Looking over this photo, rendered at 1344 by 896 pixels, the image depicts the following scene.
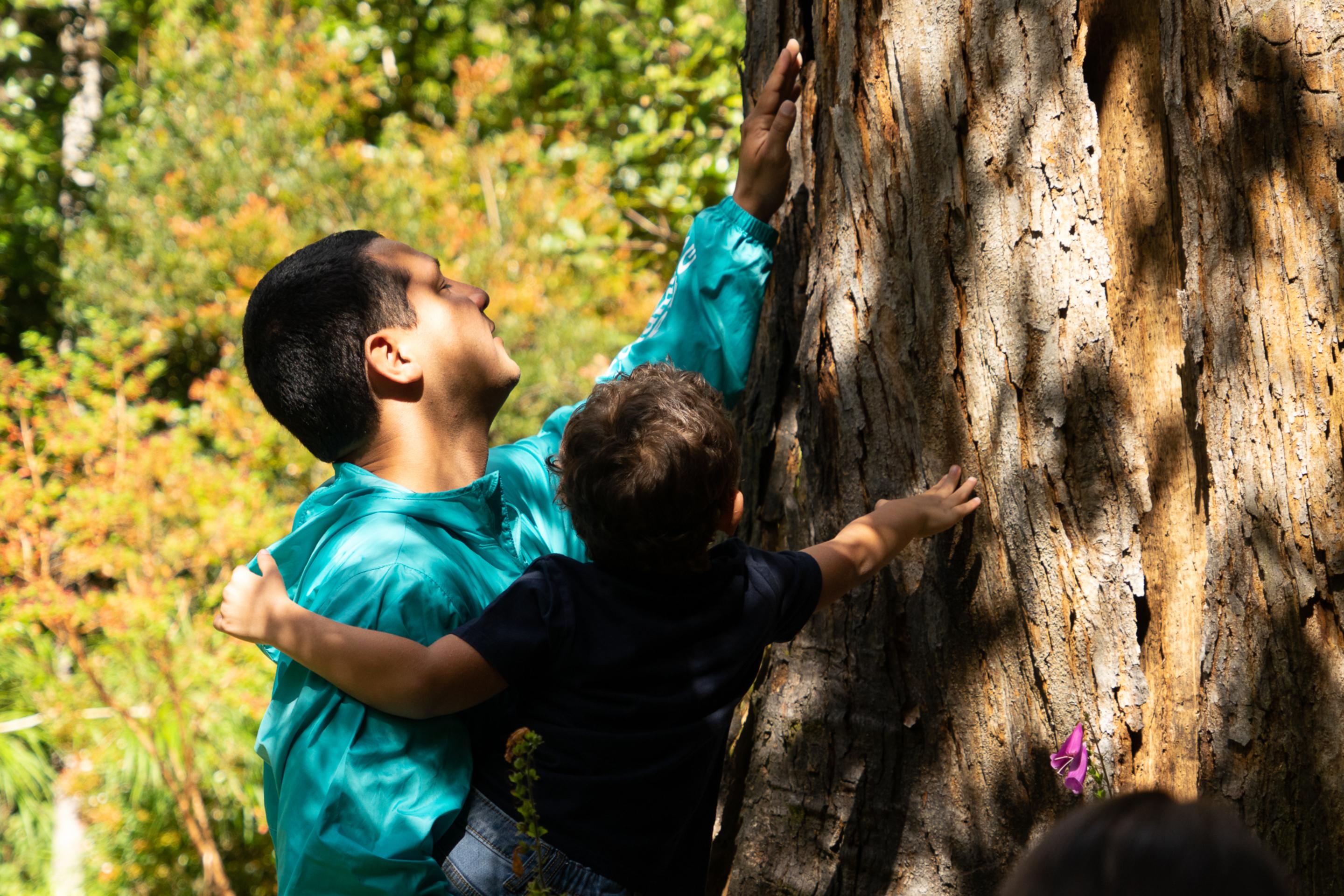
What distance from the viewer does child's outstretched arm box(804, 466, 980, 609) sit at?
5.67ft

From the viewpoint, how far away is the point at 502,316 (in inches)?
292

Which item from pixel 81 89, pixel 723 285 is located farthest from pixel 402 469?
pixel 81 89

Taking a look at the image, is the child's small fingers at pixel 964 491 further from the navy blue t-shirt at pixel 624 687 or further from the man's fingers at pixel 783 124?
the man's fingers at pixel 783 124

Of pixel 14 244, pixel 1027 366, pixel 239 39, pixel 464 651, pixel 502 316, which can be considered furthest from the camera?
pixel 14 244

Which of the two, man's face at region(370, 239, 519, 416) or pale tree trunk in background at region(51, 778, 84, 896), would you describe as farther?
pale tree trunk in background at region(51, 778, 84, 896)

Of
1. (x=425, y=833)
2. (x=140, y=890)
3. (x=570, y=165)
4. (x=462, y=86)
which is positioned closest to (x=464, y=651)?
(x=425, y=833)

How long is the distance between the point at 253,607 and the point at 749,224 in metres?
1.18

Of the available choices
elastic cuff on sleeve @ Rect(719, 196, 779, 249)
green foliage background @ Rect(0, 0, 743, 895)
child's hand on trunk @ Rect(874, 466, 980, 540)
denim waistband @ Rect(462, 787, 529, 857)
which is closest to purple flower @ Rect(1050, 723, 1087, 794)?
child's hand on trunk @ Rect(874, 466, 980, 540)

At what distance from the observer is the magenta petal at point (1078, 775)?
1615 millimetres

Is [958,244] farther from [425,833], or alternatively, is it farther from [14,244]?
[14,244]

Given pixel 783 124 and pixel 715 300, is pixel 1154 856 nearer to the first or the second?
pixel 715 300

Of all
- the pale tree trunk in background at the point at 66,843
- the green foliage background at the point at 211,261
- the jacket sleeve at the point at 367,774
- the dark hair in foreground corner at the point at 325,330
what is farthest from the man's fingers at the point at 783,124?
the pale tree trunk in background at the point at 66,843

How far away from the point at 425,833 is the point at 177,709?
506 centimetres

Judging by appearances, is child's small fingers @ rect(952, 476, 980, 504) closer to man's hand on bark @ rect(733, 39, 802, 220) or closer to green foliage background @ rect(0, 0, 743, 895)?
man's hand on bark @ rect(733, 39, 802, 220)
